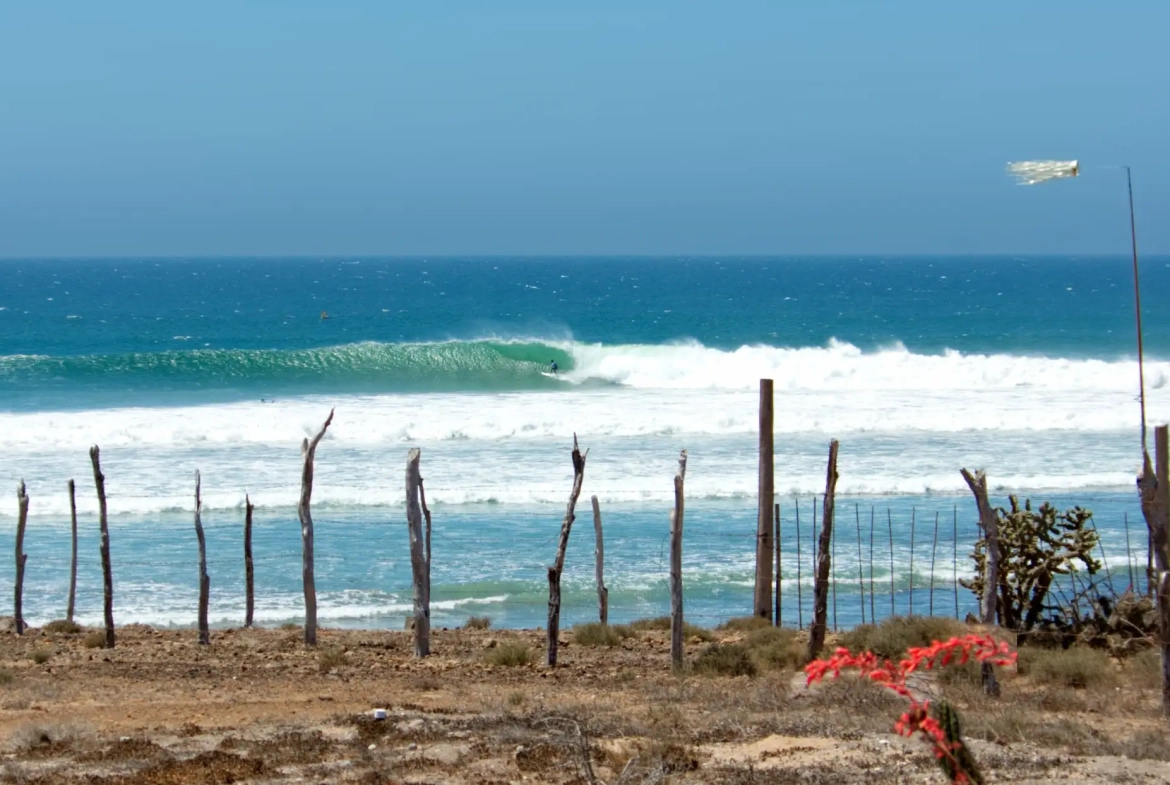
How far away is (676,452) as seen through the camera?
31.4m

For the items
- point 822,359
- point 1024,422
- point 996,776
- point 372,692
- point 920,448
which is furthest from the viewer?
point 822,359

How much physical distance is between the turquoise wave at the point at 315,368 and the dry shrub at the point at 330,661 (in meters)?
33.7

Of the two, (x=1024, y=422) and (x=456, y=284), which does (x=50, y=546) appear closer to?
(x=1024, y=422)

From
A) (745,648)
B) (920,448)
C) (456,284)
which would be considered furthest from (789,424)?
(456,284)

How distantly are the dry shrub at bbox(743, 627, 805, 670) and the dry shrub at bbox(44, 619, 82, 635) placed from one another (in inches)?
316

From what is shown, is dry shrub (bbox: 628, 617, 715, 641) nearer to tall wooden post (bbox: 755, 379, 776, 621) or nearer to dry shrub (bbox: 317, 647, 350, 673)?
tall wooden post (bbox: 755, 379, 776, 621)

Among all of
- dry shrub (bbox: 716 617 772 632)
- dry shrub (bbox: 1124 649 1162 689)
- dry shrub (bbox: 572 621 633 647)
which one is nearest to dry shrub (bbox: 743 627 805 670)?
dry shrub (bbox: 716 617 772 632)

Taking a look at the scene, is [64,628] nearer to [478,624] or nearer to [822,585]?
[478,624]

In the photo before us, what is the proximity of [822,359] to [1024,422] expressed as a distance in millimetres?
15674

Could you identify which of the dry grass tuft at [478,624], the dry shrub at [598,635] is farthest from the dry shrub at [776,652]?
the dry grass tuft at [478,624]

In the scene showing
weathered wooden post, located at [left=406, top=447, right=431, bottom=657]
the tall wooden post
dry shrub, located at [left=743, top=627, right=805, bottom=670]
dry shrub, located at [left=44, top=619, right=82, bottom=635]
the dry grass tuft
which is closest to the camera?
dry shrub, located at [left=743, top=627, right=805, bottom=670]

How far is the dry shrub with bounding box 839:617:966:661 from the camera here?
13.0 m

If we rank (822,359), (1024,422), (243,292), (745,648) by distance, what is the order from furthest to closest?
1. (243,292)
2. (822,359)
3. (1024,422)
4. (745,648)

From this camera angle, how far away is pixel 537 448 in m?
32.2
